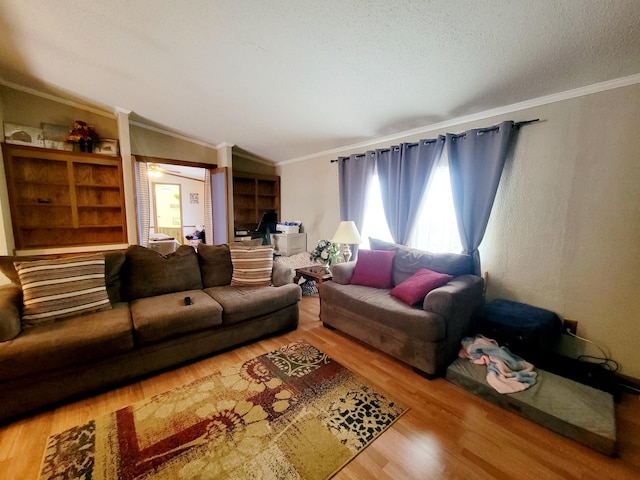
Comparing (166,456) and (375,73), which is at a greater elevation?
(375,73)

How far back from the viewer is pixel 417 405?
5.53 feet

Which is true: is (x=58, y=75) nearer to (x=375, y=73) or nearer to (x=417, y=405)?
(x=375, y=73)

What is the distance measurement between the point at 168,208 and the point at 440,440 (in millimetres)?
8338

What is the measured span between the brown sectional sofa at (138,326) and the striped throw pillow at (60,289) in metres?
0.07

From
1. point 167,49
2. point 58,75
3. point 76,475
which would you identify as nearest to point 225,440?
point 76,475

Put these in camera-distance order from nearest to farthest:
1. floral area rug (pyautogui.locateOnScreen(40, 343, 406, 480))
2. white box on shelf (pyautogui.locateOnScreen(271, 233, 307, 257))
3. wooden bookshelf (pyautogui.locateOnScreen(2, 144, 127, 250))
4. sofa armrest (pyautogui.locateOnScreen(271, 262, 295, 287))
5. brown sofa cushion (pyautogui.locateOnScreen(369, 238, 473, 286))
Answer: floral area rug (pyautogui.locateOnScreen(40, 343, 406, 480))
brown sofa cushion (pyautogui.locateOnScreen(369, 238, 473, 286))
sofa armrest (pyautogui.locateOnScreen(271, 262, 295, 287))
wooden bookshelf (pyautogui.locateOnScreen(2, 144, 127, 250))
white box on shelf (pyautogui.locateOnScreen(271, 233, 307, 257))

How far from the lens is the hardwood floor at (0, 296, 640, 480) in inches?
49.4

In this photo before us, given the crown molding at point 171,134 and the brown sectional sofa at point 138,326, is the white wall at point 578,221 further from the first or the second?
the crown molding at point 171,134

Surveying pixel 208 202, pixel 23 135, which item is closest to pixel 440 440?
pixel 208 202

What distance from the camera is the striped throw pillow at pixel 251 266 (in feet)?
8.93

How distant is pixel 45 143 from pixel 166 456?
4.28m

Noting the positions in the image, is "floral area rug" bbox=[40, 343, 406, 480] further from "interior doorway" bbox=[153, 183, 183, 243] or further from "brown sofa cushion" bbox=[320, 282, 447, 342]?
"interior doorway" bbox=[153, 183, 183, 243]

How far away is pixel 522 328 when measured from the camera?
196 centimetres

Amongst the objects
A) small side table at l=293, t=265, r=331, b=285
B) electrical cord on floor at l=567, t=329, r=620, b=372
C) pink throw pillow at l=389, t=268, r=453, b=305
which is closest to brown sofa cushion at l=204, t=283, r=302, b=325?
small side table at l=293, t=265, r=331, b=285
